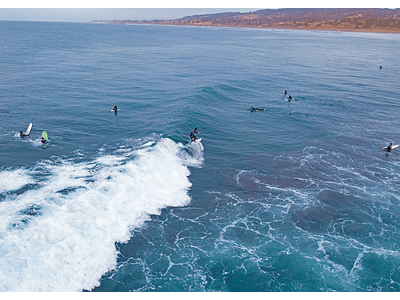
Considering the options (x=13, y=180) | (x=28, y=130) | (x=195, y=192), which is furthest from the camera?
(x=28, y=130)

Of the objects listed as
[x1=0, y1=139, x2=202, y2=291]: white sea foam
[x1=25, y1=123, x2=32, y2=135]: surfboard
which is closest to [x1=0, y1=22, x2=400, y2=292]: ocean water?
[x1=0, y1=139, x2=202, y2=291]: white sea foam

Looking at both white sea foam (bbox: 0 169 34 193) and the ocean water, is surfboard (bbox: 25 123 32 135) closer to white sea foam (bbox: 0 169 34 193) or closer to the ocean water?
the ocean water

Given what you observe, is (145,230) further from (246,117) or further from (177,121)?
(246,117)

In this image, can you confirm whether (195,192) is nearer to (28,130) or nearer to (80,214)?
(80,214)

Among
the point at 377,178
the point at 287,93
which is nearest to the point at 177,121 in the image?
the point at 377,178

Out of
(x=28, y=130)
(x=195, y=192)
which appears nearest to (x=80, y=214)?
(x=195, y=192)

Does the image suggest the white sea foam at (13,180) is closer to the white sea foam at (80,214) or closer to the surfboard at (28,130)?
the white sea foam at (80,214)
